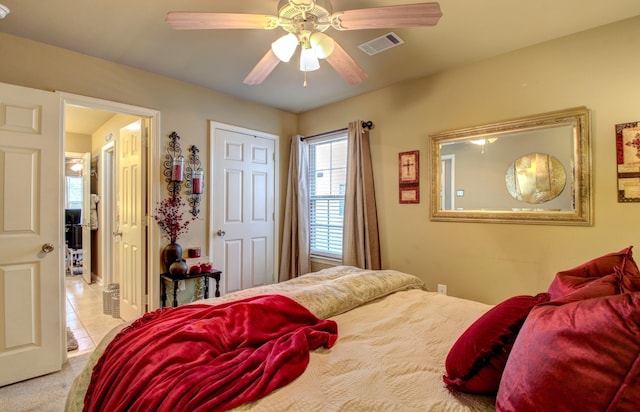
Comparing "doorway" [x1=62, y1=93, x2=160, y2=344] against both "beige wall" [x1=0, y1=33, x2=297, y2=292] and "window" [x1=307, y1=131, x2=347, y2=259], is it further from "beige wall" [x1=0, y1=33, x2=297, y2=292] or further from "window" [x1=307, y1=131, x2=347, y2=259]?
"window" [x1=307, y1=131, x2=347, y2=259]

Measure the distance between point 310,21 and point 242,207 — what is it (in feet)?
7.85

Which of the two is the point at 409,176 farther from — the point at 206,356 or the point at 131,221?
the point at 131,221

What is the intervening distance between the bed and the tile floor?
203 cm

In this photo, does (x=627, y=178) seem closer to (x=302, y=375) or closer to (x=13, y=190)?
(x=302, y=375)

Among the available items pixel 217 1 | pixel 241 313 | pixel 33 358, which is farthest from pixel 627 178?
pixel 33 358

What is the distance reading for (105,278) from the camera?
4.45m

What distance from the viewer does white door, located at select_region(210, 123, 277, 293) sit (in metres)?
3.49

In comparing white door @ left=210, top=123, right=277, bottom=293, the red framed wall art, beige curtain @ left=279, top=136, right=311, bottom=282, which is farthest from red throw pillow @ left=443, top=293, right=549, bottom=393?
beige curtain @ left=279, top=136, right=311, bottom=282

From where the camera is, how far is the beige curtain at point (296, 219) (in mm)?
3998

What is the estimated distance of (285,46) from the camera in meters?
1.80

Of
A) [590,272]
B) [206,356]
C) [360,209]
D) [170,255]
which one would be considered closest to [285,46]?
[206,356]

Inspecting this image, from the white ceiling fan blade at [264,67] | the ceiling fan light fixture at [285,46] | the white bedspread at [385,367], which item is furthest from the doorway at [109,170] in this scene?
the white bedspread at [385,367]

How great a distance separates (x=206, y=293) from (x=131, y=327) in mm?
1908

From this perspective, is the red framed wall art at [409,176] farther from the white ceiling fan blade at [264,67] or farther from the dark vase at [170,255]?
the dark vase at [170,255]
